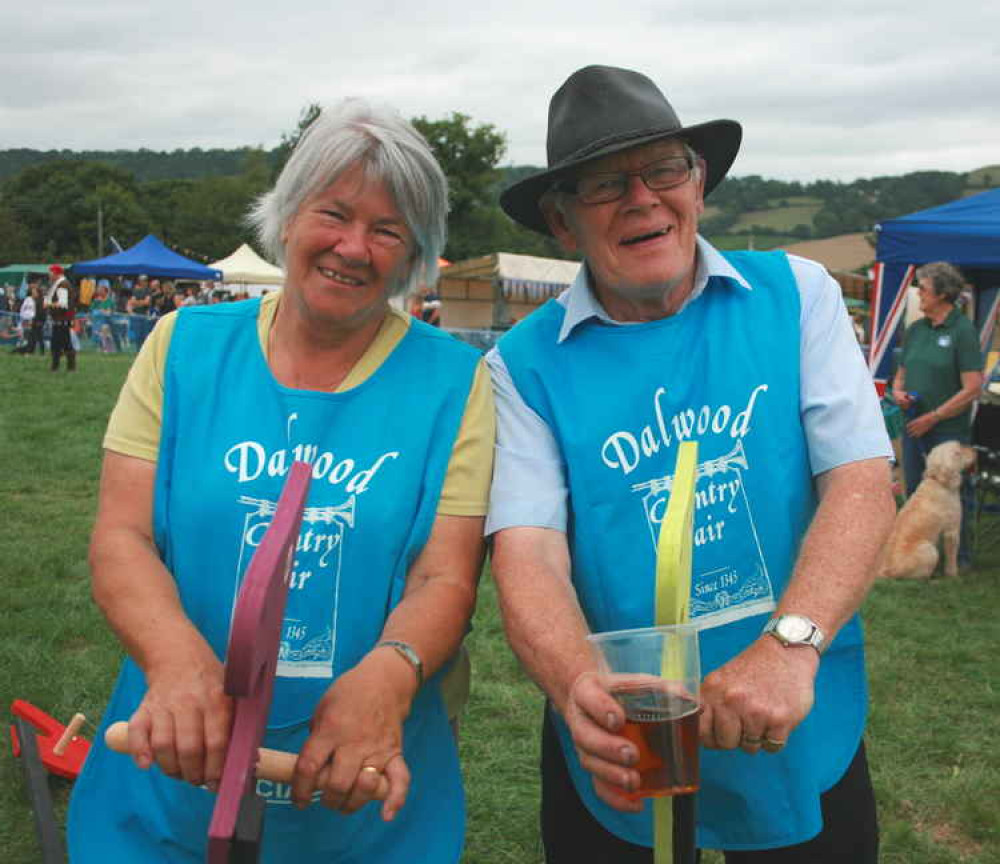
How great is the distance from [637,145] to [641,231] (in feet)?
0.54

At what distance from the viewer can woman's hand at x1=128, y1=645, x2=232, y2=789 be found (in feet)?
4.97

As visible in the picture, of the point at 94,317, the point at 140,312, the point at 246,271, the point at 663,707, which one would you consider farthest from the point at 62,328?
the point at 663,707

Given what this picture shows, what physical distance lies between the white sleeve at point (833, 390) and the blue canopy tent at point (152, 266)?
97.1ft

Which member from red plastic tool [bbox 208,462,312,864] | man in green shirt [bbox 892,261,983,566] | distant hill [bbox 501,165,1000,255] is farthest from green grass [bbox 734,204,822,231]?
red plastic tool [bbox 208,462,312,864]

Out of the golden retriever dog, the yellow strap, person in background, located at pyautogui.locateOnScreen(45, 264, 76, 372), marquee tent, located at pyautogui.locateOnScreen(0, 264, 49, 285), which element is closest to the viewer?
the yellow strap

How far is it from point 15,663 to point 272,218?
13.5 ft

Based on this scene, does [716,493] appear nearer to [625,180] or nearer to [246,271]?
[625,180]

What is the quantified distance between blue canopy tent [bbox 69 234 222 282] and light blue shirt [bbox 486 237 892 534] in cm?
2947

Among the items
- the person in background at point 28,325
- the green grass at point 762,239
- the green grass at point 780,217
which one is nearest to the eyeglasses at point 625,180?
the person in background at point 28,325

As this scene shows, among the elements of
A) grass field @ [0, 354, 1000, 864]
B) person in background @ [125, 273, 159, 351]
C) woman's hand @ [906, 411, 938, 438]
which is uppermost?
person in background @ [125, 273, 159, 351]

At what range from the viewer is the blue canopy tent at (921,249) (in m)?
9.06

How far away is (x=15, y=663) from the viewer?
5363mm

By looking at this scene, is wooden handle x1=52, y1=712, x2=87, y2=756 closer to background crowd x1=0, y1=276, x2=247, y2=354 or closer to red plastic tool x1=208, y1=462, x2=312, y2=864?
red plastic tool x1=208, y1=462, x2=312, y2=864

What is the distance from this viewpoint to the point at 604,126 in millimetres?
2043
